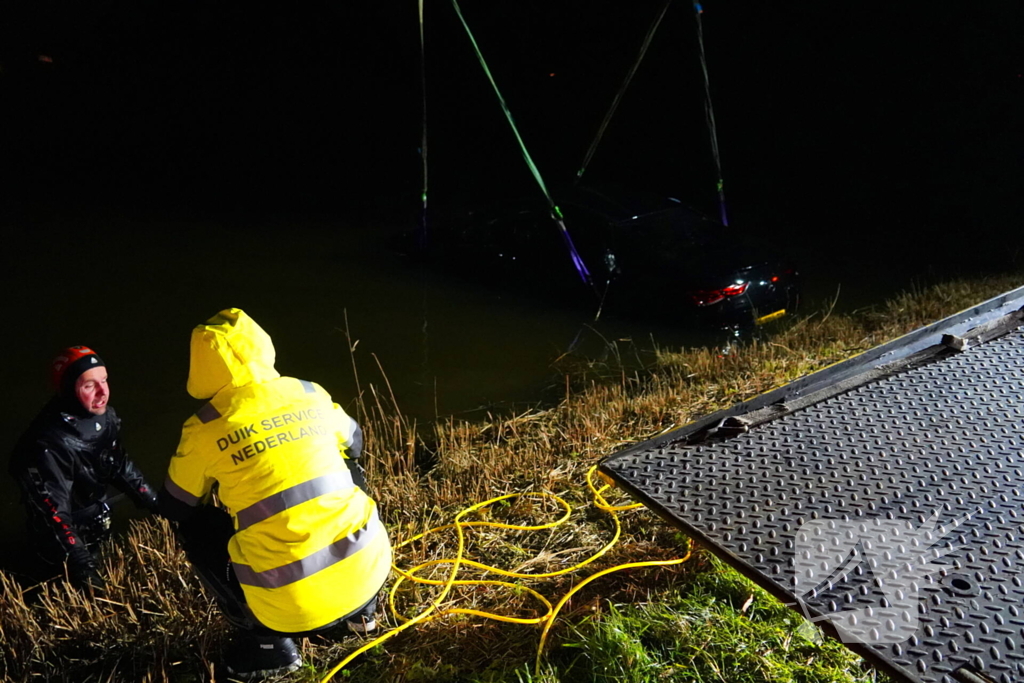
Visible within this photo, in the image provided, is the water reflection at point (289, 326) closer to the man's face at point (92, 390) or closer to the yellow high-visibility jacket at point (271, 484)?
the man's face at point (92, 390)

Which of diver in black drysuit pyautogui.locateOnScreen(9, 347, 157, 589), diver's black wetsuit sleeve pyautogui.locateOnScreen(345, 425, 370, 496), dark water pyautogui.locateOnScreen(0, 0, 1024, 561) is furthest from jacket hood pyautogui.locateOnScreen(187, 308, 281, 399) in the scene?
dark water pyautogui.locateOnScreen(0, 0, 1024, 561)

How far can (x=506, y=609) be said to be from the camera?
320 centimetres

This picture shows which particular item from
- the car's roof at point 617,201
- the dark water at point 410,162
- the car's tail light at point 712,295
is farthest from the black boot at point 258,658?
the car's roof at point 617,201

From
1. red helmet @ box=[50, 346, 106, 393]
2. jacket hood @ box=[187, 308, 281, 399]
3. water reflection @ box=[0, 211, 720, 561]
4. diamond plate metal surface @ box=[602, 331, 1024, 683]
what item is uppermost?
jacket hood @ box=[187, 308, 281, 399]

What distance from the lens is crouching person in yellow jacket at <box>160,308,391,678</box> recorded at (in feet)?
8.79

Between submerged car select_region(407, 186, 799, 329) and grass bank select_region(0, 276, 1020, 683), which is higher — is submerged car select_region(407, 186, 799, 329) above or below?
above

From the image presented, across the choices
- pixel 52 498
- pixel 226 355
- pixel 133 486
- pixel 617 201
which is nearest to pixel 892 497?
pixel 226 355

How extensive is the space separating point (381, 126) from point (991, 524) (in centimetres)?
2421

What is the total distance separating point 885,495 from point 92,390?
3.64 meters

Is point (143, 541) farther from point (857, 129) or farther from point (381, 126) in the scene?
point (381, 126)

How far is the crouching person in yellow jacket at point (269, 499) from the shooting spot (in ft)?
8.79

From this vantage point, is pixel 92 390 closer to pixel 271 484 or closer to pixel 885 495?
pixel 271 484

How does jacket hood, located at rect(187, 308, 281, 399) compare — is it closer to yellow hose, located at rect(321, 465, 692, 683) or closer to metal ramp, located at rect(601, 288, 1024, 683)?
yellow hose, located at rect(321, 465, 692, 683)

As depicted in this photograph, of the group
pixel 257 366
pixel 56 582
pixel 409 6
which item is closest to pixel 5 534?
pixel 56 582
